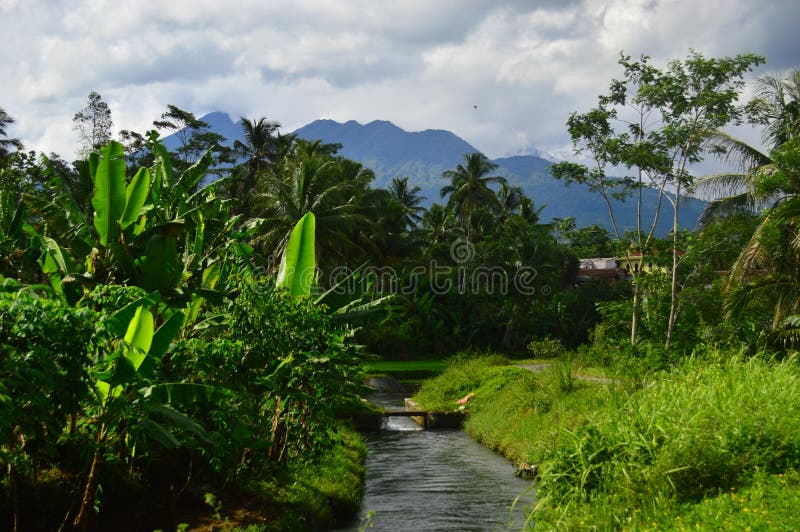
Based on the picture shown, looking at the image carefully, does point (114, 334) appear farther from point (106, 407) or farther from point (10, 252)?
point (10, 252)

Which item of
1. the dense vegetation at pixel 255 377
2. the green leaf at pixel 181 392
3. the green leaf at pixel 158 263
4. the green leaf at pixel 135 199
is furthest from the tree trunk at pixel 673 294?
the green leaf at pixel 181 392

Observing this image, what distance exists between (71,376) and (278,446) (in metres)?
5.59

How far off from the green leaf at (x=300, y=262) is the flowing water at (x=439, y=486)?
3.08 m

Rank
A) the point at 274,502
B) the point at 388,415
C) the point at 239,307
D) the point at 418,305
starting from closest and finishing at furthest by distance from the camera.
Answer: the point at 239,307 < the point at 274,502 < the point at 388,415 < the point at 418,305

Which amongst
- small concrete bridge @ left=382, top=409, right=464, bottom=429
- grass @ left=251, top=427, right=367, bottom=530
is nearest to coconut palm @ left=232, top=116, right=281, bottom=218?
small concrete bridge @ left=382, top=409, right=464, bottom=429

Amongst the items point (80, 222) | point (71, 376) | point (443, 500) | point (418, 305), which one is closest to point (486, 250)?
point (418, 305)

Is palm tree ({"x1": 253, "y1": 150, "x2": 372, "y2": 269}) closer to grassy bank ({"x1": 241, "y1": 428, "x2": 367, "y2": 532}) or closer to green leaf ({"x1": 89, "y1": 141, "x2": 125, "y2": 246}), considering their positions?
grassy bank ({"x1": 241, "y1": 428, "x2": 367, "y2": 532})

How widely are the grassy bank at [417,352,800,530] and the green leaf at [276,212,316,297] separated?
3.93 meters

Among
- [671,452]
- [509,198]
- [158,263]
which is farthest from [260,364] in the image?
[509,198]

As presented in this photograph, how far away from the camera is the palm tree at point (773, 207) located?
14.9 metres

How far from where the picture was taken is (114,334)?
262 inches

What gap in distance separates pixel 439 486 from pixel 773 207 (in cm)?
1012

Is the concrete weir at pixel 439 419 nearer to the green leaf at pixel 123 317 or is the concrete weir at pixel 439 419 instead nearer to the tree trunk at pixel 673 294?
the tree trunk at pixel 673 294

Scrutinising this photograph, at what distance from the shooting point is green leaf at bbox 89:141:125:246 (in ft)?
27.6
